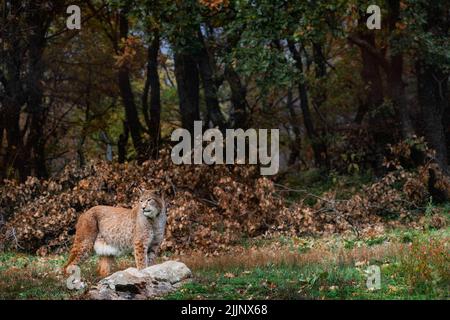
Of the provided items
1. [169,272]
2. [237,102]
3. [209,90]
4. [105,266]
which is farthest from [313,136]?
[169,272]

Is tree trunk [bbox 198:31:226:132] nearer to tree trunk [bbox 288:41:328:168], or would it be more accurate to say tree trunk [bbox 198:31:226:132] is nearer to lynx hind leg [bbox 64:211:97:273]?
tree trunk [bbox 288:41:328:168]

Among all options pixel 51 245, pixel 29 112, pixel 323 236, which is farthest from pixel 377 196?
pixel 29 112

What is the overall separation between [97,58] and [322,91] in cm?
908

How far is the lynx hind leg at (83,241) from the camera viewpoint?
43.3ft

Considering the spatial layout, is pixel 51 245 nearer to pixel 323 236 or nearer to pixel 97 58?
pixel 323 236

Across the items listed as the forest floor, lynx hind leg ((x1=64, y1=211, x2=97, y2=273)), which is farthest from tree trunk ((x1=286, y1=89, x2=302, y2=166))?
lynx hind leg ((x1=64, y1=211, x2=97, y2=273))

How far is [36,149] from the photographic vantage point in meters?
28.6

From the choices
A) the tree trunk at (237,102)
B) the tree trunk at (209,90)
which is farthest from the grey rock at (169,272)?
the tree trunk at (237,102)

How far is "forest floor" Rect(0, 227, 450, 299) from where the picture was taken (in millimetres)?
11406

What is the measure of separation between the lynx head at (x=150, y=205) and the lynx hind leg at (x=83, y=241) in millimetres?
1111

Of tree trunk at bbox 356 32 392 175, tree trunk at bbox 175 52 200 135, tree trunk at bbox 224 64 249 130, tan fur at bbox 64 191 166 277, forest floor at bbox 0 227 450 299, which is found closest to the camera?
forest floor at bbox 0 227 450 299

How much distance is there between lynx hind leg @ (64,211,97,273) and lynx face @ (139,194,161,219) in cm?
120

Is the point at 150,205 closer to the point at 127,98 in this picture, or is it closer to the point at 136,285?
the point at 136,285
